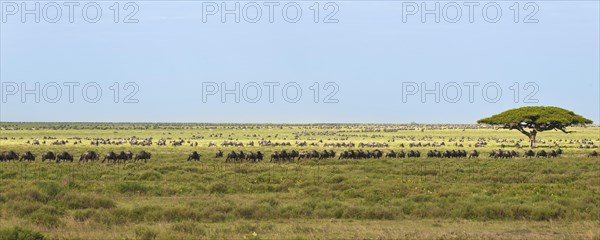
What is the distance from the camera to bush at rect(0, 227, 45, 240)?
1577 cm

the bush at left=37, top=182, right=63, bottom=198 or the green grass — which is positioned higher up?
the bush at left=37, top=182, right=63, bottom=198

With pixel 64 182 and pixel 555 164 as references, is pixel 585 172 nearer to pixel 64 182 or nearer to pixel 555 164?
pixel 555 164

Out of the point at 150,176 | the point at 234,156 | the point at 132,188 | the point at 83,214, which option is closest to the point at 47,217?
the point at 83,214

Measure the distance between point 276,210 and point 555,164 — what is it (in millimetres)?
25960

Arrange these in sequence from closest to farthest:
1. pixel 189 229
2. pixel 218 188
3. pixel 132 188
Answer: pixel 189 229 < pixel 132 188 < pixel 218 188

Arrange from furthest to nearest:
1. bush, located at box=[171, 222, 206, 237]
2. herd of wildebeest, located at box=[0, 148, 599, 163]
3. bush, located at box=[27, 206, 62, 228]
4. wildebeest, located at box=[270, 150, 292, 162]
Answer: wildebeest, located at box=[270, 150, 292, 162], herd of wildebeest, located at box=[0, 148, 599, 163], bush, located at box=[27, 206, 62, 228], bush, located at box=[171, 222, 206, 237]

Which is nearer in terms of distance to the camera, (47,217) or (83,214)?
(47,217)

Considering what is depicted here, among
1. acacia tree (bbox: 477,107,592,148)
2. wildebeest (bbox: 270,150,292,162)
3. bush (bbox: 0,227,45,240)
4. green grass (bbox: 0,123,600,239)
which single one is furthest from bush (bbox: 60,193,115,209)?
acacia tree (bbox: 477,107,592,148)

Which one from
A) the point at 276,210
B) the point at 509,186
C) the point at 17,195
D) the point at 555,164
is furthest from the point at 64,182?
the point at 555,164

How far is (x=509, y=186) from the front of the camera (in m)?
28.5

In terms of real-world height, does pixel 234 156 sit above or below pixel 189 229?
above

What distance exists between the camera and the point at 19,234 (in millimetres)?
15820

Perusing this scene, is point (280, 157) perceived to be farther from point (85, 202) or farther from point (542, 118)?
point (542, 118)

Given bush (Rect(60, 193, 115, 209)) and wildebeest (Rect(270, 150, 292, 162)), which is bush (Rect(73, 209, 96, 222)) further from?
wildebeest (Rect(270, 150, 292, 162))
